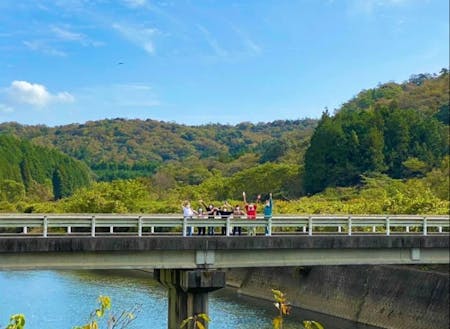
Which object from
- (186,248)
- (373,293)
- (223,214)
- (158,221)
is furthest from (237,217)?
(373,293)

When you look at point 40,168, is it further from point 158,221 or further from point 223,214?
point 158,221

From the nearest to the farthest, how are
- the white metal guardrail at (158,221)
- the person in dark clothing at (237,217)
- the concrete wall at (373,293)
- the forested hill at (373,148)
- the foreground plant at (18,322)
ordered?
the foreground plant at (18,322) < the white metal guardrail at (158,221) < the person in dark clothing at (237,217) < the concrete wall at (373,293) < the forested hill at (373,148)

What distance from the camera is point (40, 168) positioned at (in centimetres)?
16162

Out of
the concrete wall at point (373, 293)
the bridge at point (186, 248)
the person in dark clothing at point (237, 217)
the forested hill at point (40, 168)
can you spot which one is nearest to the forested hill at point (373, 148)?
the concrete wall at point (373, 293)

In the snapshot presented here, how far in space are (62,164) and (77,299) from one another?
13179 cm

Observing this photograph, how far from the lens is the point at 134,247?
19.4m

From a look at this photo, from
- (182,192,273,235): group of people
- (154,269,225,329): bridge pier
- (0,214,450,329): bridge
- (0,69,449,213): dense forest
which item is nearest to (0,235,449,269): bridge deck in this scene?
(0,214,450,329): bridge

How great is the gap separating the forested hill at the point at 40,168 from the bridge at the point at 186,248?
128871 mm

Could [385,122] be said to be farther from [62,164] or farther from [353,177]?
[62,164]

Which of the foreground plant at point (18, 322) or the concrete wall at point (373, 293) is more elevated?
the foreground plant at point (18, 322)

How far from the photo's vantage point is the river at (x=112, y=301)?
1326 inches

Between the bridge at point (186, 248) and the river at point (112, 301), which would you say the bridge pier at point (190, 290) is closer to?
the bridge at point (186, 248)

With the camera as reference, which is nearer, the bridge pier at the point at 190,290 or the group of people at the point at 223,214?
the bridge pier at the point at 190,290

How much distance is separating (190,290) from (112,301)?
21.3 metres
